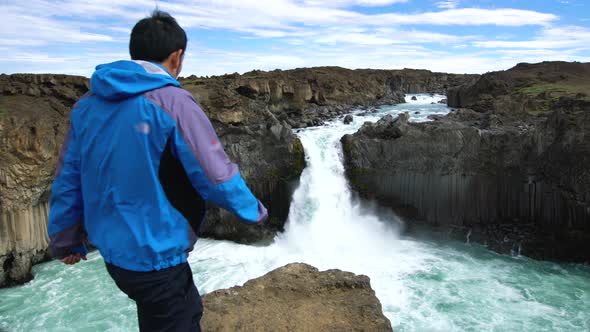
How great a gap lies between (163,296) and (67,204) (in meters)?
0.76

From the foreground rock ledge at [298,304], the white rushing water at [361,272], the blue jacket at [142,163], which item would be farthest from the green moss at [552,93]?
the blue jacket at [142,163]

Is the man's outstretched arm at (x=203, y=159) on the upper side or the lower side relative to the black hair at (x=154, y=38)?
lower

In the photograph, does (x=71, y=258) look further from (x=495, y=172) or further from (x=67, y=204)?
(x=495, y=172)

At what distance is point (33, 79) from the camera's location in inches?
754

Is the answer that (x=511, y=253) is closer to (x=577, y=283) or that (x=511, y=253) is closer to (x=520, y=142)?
(x=577, y=283)

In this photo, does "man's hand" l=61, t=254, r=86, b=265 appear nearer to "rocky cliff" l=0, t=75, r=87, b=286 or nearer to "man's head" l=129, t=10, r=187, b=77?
"man's head" l=129, t=10, r=187, b=77

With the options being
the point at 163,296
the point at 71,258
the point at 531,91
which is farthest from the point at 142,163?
the point at 531,91

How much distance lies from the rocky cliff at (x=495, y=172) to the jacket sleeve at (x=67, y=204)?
16.4 m

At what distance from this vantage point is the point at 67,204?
2.35 metres

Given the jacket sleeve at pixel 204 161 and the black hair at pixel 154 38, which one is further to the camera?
the black hair at pixel 154 38

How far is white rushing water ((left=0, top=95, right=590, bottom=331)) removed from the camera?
10977mm

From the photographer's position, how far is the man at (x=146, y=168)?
202 centimetres

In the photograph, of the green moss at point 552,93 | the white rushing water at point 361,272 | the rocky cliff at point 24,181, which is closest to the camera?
the white rushing water at point 361,272

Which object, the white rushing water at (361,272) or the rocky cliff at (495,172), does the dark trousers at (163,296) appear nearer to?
the white rushing water at (361,272)
